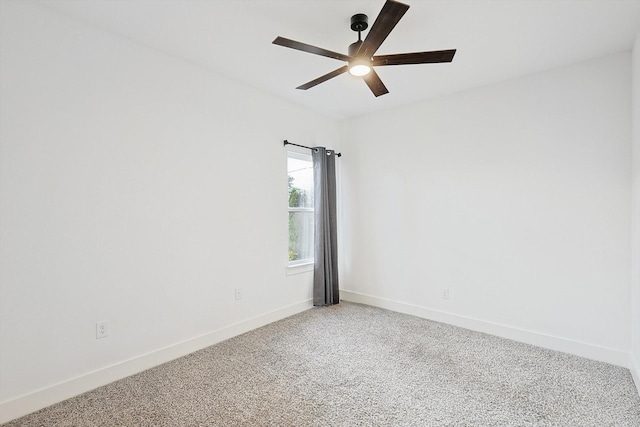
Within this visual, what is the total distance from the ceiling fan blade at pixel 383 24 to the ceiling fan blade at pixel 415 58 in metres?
0.10

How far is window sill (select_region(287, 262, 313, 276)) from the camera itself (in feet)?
12.5

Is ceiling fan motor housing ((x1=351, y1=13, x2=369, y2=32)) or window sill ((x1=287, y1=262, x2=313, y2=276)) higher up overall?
ceiling fan motor housing ((x1=351, y1=13, x2=369, y2=32))

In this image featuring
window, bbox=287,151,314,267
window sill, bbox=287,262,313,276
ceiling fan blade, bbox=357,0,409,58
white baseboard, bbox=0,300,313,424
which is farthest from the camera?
window, bbox=287,151,314,267

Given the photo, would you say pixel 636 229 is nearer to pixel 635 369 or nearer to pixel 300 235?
pixel 635 369

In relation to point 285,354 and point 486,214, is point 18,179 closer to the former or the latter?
point 285,354

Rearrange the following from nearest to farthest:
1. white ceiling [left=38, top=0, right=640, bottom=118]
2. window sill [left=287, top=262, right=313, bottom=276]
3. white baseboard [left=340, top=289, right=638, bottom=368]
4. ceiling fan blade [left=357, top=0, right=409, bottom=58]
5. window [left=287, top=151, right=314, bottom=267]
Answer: ceiling fan blade [left=357, top=0, right=409, bottom=58] < white ceiling [left=38, top=0, right=640, bottom=118] < white baseboard [left=340, top=289, right=638, bottom=368] < window sill [left=287, top=262, right=313, bottom=276] < window [left=287, top=151, right=314, bottom=267]

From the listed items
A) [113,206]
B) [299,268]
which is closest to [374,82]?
[113,206]

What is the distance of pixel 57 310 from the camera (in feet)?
6.91

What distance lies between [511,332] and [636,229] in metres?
1.35

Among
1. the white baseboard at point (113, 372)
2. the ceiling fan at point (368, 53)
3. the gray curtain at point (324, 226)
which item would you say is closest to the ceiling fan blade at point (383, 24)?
the ceiling fan at point (368, 53)

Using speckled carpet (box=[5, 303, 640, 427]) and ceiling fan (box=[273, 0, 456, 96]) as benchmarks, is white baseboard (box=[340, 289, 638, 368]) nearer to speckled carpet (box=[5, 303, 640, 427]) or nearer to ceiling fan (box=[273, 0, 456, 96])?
speckled carpet (box=[5, 303, 640, 427])

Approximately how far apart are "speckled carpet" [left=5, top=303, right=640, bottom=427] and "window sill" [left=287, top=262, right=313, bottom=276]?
33.9 inches

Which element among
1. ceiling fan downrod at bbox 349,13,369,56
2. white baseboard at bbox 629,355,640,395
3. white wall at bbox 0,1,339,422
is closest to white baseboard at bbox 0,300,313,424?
white wall at bbox 0,1,339,422

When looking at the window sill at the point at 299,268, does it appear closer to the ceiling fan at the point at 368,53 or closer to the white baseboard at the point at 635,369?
the ceiling fan at the point at 368,53
